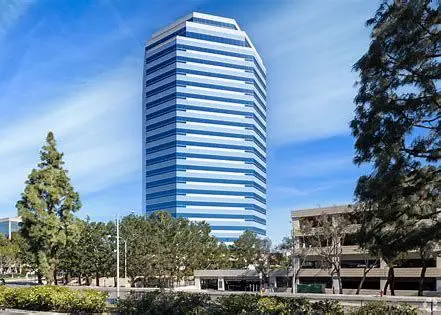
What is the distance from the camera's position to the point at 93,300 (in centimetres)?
2098

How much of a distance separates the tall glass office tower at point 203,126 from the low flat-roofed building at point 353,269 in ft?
244

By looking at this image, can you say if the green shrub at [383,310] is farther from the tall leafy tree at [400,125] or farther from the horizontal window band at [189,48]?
the horizontal window band at [189,48]

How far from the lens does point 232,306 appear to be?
598 inches

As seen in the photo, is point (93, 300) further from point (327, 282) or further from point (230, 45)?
point (230, 45)

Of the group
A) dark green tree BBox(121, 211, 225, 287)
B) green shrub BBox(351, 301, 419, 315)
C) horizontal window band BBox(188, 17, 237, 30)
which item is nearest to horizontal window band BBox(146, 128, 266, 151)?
horizontal window band BBox(188, 17, 237, 30)

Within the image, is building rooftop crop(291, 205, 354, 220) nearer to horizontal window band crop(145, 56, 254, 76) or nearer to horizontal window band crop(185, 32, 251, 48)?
horizontal window band crop(145, 56, 254, 76)

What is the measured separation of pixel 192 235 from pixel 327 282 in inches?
931

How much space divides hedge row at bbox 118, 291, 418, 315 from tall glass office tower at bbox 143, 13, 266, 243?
12304 cm

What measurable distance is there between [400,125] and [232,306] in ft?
24.1

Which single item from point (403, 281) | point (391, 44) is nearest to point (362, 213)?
point (391, 44)

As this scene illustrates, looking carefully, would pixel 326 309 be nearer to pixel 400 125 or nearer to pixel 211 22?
pixel 400 125

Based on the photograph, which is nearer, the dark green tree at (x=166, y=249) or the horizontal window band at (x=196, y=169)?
the dark green tree at (x=166, y=249)

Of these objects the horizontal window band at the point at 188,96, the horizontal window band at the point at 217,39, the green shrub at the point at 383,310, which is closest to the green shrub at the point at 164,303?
the green shrub at the point at 383,310

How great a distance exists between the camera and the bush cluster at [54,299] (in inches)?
829
